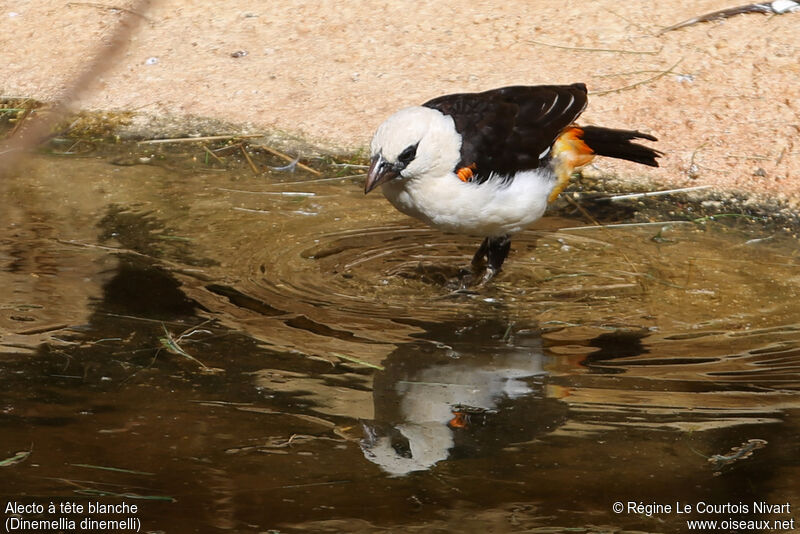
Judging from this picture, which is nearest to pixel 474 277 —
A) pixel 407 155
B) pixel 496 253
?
pixel 496 253

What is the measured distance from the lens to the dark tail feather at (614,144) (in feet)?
15.9

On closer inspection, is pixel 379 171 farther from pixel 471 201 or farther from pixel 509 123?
pixel 509 123

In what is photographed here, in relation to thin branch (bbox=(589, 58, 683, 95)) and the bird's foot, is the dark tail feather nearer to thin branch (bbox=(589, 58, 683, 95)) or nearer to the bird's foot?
the bird's foot

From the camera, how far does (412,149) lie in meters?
4.04

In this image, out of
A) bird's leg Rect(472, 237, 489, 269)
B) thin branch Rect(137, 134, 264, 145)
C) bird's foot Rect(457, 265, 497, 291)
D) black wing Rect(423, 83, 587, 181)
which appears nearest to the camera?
black wing Rect(423, 83, 587, 181)

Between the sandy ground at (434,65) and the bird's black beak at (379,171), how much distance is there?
77.0 inches

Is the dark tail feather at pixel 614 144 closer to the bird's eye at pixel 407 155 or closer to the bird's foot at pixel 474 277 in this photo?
the bird's foot at pixel 474 277

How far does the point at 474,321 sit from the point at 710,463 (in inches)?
52.5

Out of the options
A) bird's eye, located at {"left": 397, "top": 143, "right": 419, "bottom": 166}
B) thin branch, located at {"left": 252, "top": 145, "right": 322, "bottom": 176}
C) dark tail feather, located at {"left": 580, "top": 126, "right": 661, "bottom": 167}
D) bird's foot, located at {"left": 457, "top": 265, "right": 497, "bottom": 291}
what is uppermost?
bird's eye, located at {"left": 397, "top": 143, "right": 419, "bottom": 166}

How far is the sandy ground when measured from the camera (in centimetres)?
586

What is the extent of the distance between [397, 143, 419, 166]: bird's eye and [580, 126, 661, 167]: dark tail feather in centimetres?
113

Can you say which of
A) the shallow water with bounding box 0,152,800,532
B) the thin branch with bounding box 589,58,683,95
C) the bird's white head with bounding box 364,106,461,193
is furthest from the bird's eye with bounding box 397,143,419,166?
the thin branch with bounding box 589,58,683,95

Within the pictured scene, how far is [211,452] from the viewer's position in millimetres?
3094

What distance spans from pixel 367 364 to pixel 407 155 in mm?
849
